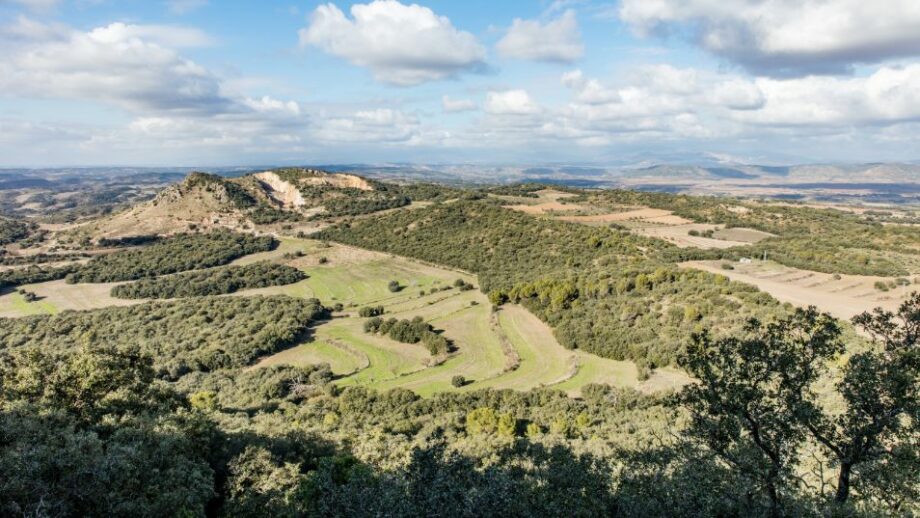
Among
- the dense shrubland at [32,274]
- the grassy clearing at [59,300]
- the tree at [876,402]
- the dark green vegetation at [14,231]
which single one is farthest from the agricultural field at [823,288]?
the dark green vegetation at [14,231]

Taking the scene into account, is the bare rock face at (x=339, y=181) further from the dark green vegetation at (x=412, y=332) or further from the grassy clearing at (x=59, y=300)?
the dark green vegetation at (x=412, y=332)

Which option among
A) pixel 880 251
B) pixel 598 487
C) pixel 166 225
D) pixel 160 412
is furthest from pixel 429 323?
pixel 166 225

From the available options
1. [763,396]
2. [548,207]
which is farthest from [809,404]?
[548,207]

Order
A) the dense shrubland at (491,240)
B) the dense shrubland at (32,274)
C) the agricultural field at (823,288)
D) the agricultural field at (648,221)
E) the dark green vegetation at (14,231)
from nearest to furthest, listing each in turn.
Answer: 1. the agricultural field at (823,288)
2. the dense shrubland at (491,240)
3. the dense shrubland at (32,274)
4. the agricultural field at (648,221)
5. the dark green vegetation at (14,231)

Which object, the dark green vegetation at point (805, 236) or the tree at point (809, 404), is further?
the dark green vegetation at point (805, 236)

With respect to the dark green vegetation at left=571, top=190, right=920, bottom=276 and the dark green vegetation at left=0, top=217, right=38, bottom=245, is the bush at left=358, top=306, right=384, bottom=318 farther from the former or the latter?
the dark green vegetation at left=0, top=217, right=38, bottom=245

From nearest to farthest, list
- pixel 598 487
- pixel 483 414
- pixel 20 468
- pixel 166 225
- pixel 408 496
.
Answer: pixel 20 468, pixel 408 496, pixel 598 487, pixel 483 414, pixel 166 225

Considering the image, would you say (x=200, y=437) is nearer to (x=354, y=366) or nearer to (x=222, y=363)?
(x=354, y=366)

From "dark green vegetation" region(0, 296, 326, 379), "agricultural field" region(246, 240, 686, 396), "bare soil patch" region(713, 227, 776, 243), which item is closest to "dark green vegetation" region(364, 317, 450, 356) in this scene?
"agricultural field" region(246, 240, 686, 396)
